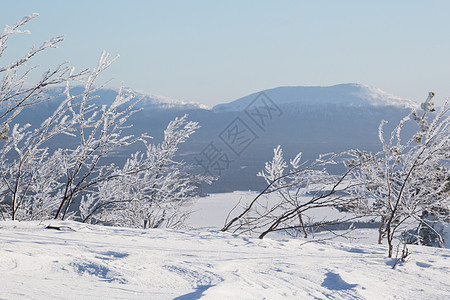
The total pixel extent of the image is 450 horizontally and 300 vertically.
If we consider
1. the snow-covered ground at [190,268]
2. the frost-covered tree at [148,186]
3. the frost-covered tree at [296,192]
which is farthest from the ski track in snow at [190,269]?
the frost-covered tree at [148,186]

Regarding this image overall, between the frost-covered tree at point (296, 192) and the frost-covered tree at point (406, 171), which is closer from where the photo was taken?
the frost-covered tree at point (406, 171)

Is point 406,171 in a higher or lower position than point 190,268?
higher

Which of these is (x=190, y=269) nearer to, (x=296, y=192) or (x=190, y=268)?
(x=190, y=268)

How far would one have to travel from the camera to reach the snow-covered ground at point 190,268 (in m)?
2.02

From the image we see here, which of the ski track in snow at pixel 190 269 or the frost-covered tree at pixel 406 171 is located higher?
the frost-covered tree at pixel 406 171

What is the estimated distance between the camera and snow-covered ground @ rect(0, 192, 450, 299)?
2.02m

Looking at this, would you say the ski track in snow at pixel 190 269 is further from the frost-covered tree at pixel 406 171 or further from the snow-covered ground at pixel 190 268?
the frost-covered tree at pixel 406 171

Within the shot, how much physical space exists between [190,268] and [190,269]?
16 mm

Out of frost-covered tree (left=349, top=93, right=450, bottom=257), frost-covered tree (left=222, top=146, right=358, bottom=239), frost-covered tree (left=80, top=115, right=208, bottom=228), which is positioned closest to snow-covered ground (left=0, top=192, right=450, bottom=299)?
frost-covered tree (left=222, top=146, right=358, bottom=239)

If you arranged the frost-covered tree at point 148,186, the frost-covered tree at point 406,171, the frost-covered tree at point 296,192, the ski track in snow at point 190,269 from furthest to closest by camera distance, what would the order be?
1. the frost-covered tree at point 148,186
2. the frost-covered tree at point 296,192
3. the frost-covered tree at point 406,171
4. the ski track in snow at point 190,269

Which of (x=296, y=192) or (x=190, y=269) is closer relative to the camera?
(x=190, y=269)

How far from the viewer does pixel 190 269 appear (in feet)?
7.82

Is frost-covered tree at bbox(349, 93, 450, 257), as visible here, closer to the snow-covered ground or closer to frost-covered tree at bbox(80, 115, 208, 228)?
the snow-covered ground

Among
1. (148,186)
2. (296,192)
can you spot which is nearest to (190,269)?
(296,192)
